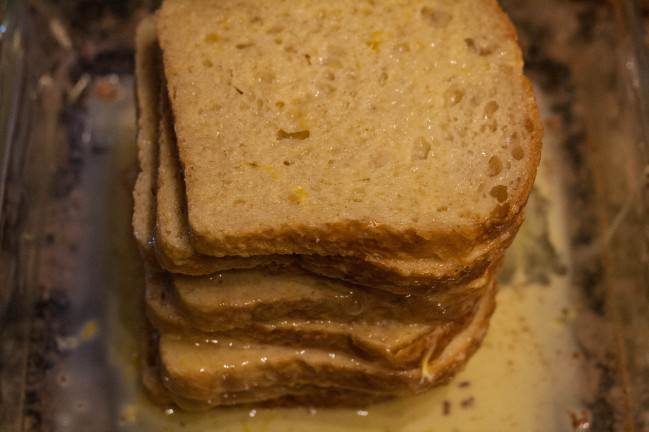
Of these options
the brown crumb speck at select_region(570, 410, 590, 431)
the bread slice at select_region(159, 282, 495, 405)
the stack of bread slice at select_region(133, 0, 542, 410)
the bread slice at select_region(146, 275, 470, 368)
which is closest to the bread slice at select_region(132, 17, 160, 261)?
the stack of bread slice at select_region(133, 0, 542, 410)

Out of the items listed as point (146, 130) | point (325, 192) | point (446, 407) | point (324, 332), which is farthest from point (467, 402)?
point (146, 130)

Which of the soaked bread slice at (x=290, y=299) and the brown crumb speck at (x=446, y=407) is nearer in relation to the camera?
the soaked bread slice at (x=290, y=299)

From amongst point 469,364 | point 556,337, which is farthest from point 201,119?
point 556,337

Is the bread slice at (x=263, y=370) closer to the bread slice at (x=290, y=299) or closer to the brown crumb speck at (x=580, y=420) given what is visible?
the bread slice at (x=290, y=299)

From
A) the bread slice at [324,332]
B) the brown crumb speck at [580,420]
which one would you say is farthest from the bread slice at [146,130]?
the brown crumb speck at [580,420]

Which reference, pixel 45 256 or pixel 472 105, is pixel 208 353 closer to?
pixel 45 256

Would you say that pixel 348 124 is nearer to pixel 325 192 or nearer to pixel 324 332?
A: pixel 325 192
